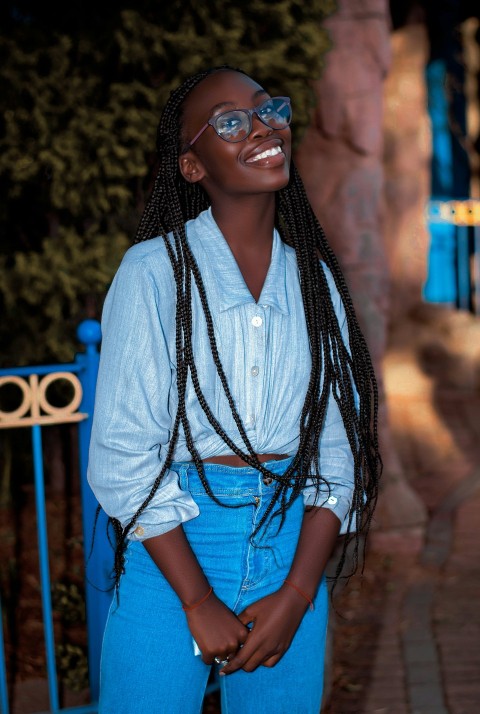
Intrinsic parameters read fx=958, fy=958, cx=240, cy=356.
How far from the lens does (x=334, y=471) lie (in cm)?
194

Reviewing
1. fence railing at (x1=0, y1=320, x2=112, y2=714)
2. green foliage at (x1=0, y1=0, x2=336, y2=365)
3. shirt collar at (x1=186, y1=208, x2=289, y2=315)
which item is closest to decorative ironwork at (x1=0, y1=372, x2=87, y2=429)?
fence railing at (x1=0, y1=320, x2=112, y2=714)

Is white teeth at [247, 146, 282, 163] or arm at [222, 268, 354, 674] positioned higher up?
white teeth at [247, 146, 282, 163]

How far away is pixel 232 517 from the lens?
1812 mm

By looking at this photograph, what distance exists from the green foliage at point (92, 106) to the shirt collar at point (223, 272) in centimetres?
310

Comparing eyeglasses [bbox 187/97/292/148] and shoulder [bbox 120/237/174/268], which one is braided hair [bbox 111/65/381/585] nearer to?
shoulder [bbox 120/237/174/268]

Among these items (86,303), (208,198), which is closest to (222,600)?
(208,198)

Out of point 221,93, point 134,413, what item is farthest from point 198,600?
point 221,93

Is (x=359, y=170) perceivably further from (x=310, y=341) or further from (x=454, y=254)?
(x=454, y=254)

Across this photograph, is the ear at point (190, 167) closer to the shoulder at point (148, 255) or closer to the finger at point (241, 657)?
the shoulder at point (148, 255)

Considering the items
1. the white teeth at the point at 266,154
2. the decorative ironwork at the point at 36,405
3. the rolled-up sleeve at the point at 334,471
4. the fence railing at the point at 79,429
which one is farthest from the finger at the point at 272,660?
the decorative ironwork at the point at 36,405

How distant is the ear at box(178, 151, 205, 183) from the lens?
1.95 m

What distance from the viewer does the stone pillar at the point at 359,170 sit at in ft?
19.4

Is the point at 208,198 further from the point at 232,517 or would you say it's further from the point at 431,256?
the point at 431,256

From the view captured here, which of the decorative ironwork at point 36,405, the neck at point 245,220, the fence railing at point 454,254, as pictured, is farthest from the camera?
the fence railing at point 454,254
